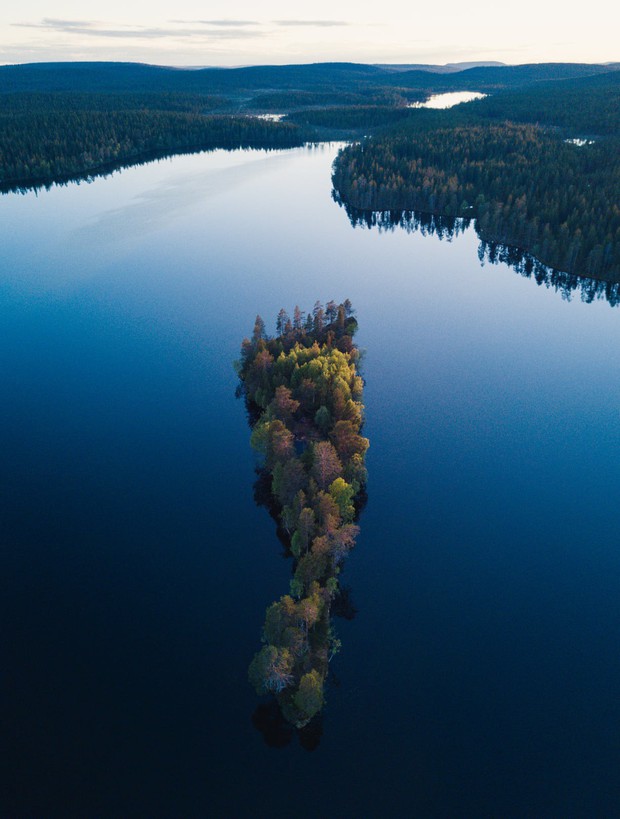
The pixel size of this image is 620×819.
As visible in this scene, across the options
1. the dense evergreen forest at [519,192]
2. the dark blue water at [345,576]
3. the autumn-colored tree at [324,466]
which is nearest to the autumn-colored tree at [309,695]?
the dark blue water at [345,576]

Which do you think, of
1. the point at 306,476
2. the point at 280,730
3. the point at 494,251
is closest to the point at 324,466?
the point at 306,476

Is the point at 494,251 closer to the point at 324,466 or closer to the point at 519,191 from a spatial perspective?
the point at 519,191

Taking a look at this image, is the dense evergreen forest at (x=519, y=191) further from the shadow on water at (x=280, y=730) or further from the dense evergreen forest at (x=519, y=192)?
the shadow on water at (x=280, y=730)

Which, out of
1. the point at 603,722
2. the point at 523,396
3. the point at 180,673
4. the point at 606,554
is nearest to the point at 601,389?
the point at 523,396

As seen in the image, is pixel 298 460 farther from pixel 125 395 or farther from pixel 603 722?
pixel 125 395

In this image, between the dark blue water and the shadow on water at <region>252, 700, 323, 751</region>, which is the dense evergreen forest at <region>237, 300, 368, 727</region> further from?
the dark blue water

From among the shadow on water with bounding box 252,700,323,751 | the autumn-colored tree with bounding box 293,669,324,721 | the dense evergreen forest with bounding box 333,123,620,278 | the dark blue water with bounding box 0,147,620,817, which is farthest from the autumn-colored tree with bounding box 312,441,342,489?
the dense evergreen forest with bounding box 333,123,620,278
